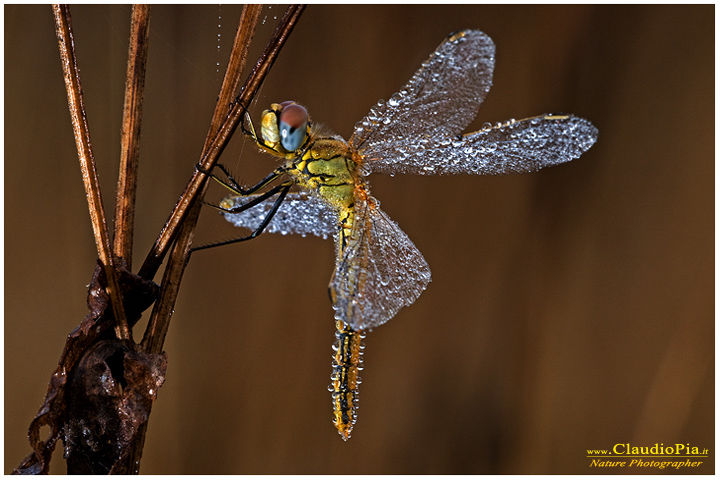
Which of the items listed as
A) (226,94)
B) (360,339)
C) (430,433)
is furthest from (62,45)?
(430,433)

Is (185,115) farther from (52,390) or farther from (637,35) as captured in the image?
(637,35)

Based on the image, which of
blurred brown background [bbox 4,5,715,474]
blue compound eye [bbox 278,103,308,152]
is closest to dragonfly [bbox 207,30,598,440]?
blue compound eye [bbox 278,103,308,152]

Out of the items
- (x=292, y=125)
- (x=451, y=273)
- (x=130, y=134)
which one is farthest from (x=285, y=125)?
(x=451, y=273)

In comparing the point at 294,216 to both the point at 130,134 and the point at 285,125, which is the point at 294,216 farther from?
the point at 130,134

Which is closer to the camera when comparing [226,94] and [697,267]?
[226,94]

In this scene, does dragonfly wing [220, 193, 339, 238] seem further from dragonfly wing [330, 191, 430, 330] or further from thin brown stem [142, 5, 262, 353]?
thin brown stem [142, 5, 262, 353]
